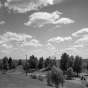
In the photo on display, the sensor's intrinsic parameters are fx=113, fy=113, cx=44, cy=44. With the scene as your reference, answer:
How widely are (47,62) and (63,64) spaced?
32.6 m

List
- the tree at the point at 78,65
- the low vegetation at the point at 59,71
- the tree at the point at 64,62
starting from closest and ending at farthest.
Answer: the low vegetation at the point at 59,71
the tree at the point at 78,65
the tree at the point at 64,62

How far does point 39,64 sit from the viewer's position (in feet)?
330

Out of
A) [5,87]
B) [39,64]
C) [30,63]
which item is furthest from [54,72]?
[39,64]

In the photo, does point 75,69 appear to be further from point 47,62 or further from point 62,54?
point 47,62

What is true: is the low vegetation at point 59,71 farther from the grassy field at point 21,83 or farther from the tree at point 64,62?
the grassy field at point 21,83

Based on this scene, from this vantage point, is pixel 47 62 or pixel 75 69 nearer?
pixel 75 69

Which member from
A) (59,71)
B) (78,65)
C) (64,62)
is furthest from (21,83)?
(64,62)

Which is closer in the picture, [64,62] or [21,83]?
[21,83]

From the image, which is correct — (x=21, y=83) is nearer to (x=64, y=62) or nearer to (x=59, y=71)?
(x=59, y=71)

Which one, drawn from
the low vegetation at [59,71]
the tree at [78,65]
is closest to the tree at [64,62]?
the low vegetation at [59,71]

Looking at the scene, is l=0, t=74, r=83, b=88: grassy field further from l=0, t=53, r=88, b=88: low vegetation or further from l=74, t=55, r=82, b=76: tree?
l=74, t=55, r=82, b=76: tree

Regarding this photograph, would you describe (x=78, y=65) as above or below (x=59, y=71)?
below

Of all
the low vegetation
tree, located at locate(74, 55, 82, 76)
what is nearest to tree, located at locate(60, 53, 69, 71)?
the low vegetation

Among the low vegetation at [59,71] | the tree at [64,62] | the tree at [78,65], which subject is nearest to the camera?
the low vegetation at [59,71]
